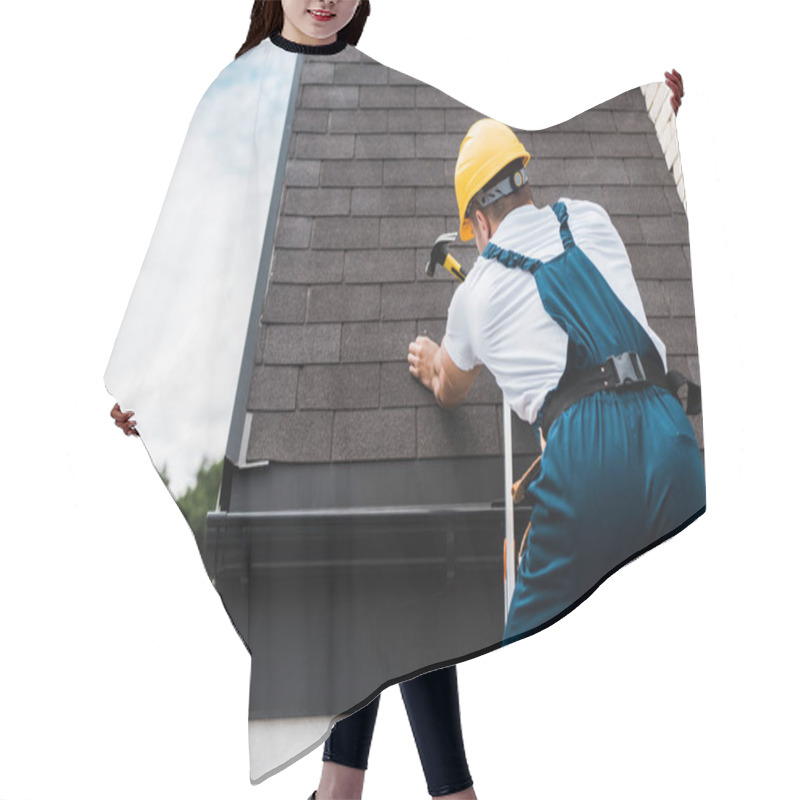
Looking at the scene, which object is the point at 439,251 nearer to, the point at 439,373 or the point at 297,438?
the point at 439,373

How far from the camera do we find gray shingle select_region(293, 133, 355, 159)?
2.47 metres

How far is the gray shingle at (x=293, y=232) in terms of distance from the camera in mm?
2408

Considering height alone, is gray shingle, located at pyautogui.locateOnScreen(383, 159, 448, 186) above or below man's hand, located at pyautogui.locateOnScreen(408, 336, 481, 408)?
above

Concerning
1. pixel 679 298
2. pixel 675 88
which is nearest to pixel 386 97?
pixel 675 88

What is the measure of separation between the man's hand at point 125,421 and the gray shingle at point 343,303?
0.42 meters

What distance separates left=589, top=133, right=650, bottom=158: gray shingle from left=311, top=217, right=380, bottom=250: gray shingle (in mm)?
473

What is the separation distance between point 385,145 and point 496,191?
0.79ft

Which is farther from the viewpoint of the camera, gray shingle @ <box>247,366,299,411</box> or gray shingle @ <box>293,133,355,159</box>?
gray shingle @ <box>293,133,355,159</box>

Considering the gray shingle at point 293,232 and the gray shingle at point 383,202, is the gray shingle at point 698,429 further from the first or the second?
the gray shingle at point 293,232

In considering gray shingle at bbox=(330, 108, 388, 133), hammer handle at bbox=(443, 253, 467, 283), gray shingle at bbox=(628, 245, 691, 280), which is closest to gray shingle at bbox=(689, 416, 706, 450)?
gray shingle at bbox=(628, 245, 691, 280)

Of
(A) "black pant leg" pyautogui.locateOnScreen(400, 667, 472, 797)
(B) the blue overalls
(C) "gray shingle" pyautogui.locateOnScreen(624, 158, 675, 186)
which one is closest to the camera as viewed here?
(B) the blue overalls

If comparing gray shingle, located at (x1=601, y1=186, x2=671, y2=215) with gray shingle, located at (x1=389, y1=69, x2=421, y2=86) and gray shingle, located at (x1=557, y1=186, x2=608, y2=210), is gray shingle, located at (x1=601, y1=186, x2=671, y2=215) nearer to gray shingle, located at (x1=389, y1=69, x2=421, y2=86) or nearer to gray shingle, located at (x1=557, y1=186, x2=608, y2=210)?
gray shingle, located at (x1=557, y1=186, x2=608, y2=210)

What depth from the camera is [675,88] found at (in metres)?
2.55

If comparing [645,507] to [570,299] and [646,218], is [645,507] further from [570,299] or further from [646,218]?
[646,218]
